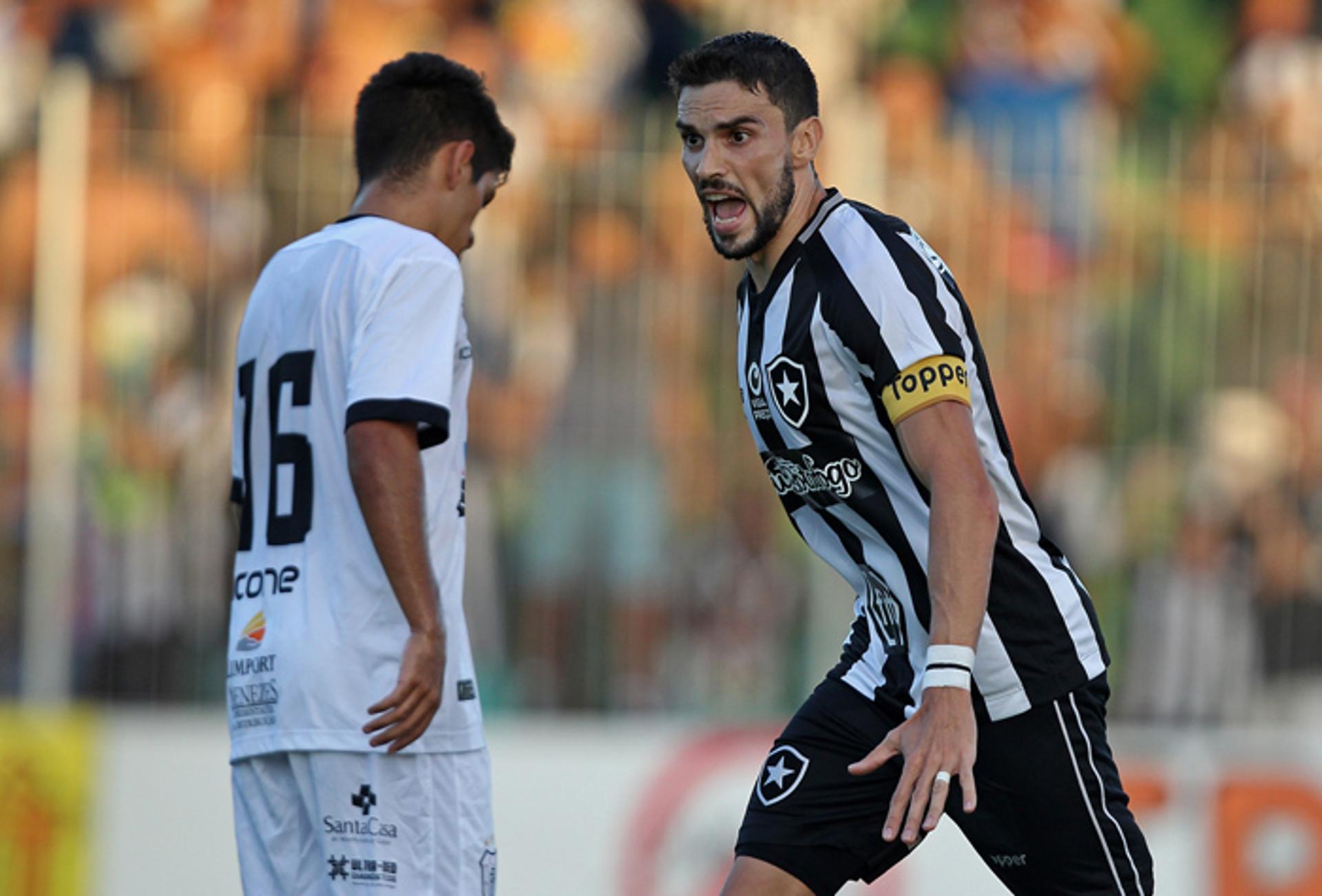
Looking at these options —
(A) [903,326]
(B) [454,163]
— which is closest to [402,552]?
(B) [454,163]

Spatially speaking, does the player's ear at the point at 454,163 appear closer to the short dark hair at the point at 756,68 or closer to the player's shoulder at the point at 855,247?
the short dark hair at the point at 756,68

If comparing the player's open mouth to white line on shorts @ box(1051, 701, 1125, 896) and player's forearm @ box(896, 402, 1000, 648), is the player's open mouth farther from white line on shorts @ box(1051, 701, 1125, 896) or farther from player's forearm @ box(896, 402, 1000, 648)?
white line on shorts @ box(1051, 701, 1125, 896)

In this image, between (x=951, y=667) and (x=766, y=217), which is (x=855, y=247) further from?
(x=951, y=667)

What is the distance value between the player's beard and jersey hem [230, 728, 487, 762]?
115 centimetres

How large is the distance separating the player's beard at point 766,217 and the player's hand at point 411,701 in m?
1.01

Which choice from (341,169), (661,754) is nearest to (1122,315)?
(661,754)

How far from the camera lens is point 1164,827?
7.43 m

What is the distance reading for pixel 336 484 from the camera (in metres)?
4.25

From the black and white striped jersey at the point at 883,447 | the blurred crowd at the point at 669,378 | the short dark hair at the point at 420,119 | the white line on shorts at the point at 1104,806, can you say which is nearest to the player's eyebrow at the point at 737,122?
the black and white striped jersey at the point at 883,447

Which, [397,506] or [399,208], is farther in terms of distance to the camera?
[399,208]

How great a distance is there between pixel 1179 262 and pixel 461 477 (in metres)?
4.47

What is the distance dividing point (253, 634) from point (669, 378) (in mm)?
3740

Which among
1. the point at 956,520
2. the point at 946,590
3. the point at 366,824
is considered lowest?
the point at 366,824

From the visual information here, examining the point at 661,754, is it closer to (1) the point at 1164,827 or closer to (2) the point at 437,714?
(1) the point at 1164,827
